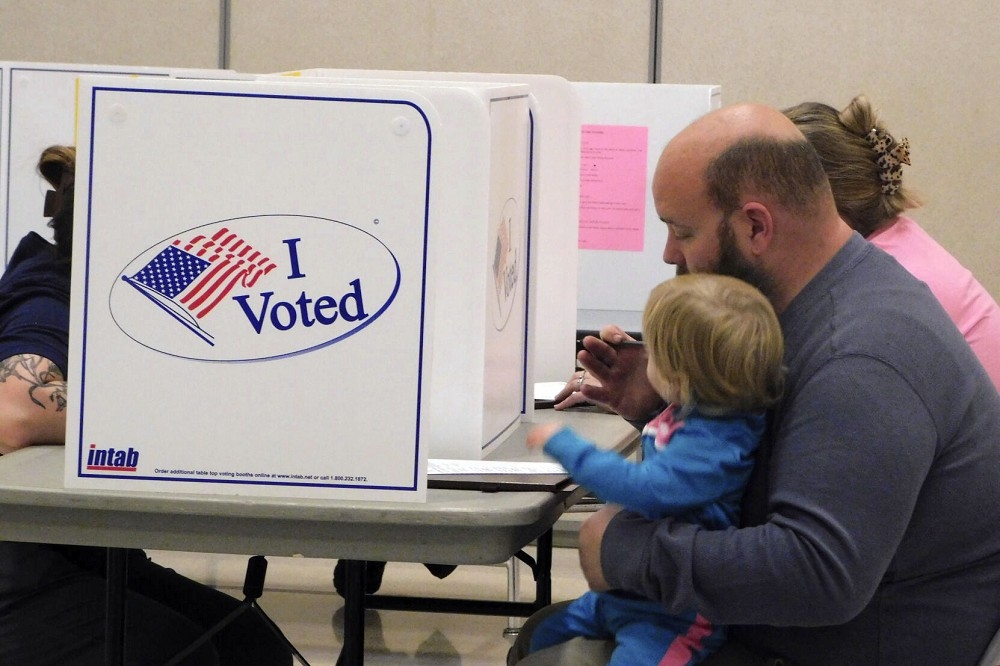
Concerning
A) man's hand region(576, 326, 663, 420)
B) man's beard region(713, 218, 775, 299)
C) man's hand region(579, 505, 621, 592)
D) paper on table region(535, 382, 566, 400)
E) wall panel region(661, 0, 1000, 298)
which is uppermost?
wall panel region(661, 0, 1000, 298)

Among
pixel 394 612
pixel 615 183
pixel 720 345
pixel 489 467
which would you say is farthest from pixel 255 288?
pixel 394 612

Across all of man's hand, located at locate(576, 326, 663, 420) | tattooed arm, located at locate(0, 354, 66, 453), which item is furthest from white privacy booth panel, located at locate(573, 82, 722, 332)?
tattooed arm, located at locate(0, 354, 66, 453)

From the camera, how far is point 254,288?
3.38ft

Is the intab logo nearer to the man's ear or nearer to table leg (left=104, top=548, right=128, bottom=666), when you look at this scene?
table leg (left=104, top=548, right=128, bottom=666)

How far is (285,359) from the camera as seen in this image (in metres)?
1.03

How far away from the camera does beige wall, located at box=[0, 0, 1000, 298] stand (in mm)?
3840

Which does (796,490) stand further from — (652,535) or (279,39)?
(279,39)

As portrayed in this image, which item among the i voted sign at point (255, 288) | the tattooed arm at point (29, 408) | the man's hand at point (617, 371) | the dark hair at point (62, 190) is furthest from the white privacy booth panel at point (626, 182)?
the i voted sign at point (255, 288)

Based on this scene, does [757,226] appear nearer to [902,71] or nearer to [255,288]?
[255,288]

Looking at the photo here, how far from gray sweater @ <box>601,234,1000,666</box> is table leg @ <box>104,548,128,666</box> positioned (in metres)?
0.49

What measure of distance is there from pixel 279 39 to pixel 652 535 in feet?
10.8

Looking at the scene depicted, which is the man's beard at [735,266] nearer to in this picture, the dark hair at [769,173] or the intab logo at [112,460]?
the dark hair at [769,173]

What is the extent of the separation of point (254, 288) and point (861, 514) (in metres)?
0.57

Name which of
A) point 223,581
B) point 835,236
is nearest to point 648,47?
point 223,581
